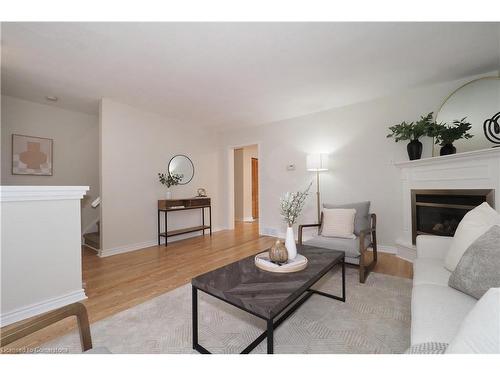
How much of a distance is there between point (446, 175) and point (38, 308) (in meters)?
4.43

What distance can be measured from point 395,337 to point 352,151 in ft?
9.64

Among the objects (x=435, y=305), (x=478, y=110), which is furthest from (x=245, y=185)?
(x=435, y=305)

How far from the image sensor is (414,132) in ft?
9.91

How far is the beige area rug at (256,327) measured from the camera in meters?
1.47

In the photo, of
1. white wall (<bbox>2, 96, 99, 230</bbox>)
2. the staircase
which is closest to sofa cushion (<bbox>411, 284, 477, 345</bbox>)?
the staircase

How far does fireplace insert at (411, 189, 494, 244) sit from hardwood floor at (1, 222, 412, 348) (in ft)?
1.91

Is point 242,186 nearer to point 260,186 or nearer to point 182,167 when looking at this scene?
point 260,186

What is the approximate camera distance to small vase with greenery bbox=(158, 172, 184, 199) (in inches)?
169

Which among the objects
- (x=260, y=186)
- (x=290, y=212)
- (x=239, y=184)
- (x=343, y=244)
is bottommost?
(x=343, y=244)

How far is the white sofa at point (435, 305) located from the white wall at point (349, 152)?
1.93 metres

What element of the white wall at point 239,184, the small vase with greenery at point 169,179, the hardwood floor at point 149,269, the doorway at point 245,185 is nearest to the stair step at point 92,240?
the hardwood floor at point 149,269

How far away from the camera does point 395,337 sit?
4.99ft

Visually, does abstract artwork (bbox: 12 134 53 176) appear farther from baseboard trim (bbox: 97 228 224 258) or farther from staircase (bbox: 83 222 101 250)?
baseboard trim (bbox: 97 228 224 258)
